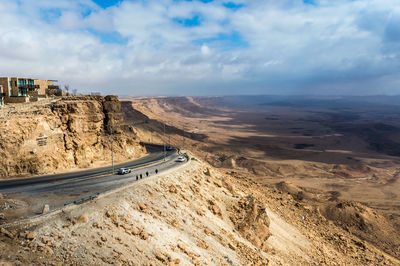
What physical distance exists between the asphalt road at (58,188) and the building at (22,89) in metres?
19.8

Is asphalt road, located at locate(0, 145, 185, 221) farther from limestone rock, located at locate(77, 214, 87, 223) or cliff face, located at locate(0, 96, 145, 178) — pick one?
cliff face, located at locate(0, 96, 145, 178)

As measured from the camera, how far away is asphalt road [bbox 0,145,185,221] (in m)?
20.6

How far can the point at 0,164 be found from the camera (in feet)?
104

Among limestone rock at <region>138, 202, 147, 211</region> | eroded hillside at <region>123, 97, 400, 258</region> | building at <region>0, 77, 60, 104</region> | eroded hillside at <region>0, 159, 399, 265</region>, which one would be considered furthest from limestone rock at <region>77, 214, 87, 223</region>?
building at <region>0, 77, 60, 104</region>

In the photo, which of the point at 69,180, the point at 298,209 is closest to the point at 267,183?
the point at 298,209

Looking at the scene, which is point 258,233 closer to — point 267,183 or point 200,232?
point 200,232

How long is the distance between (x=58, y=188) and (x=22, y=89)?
32368 millimetres

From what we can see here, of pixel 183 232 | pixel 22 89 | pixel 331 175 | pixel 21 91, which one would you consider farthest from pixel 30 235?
pixel 331 175

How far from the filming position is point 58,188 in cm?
2689

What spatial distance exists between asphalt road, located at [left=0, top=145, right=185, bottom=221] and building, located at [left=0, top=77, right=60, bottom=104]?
19.8 meters

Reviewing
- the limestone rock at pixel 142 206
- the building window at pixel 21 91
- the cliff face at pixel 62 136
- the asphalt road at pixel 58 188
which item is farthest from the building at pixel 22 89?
the limestone rock at pixel 142 206

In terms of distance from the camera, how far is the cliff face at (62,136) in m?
32.9

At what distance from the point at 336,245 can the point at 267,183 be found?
26.6 meters

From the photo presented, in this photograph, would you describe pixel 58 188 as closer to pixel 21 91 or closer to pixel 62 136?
pixel 62 136
